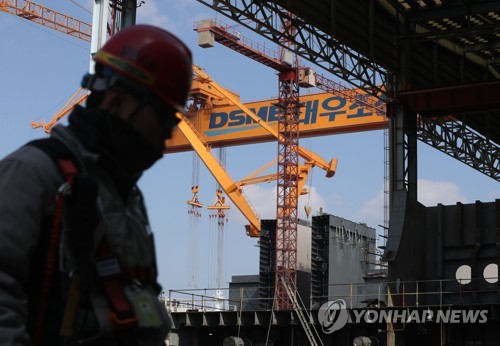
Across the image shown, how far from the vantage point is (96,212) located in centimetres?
259

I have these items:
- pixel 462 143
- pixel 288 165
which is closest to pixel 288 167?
pixel 288 165

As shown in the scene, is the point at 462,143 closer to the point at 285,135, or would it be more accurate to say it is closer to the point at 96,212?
the point at 285,135

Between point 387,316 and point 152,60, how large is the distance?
29.4 meters

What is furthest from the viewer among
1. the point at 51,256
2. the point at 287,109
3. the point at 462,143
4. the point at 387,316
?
the point at 287,109

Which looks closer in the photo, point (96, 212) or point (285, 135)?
point (96, 212)

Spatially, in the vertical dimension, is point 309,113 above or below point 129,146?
above

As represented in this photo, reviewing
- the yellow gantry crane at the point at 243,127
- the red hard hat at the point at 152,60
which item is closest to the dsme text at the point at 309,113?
the yellow gantry crane at the point at 243,127

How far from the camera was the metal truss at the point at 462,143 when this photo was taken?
4106cm

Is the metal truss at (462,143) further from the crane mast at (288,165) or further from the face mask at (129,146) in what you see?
the face mask at (129,146)

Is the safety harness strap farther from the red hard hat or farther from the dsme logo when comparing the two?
the dsme logo

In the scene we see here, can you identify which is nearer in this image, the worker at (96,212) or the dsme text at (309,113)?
the worker at (96,212)

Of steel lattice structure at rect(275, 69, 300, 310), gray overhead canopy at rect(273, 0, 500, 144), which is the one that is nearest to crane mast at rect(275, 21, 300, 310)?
steel lattice structure at rect(275, 69, 300, 310)

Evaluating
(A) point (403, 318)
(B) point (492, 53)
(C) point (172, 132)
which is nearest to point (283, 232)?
(B) point (492, 53)

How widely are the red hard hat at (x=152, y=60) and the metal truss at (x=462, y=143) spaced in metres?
37.0
